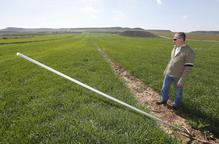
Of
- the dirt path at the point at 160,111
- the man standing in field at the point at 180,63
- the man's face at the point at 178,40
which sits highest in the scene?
the man's face at the point at 178,40

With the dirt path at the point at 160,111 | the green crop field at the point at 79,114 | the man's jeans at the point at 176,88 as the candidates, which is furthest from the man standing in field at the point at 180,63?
the green crop field at the point at 79,114

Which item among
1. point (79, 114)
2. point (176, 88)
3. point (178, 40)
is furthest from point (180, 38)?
point (79, 114)

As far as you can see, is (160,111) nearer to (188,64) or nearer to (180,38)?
(188,64)

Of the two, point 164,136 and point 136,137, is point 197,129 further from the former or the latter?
point 136,137

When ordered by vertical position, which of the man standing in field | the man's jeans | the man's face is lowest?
the man's jeans

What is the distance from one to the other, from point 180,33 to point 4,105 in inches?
226

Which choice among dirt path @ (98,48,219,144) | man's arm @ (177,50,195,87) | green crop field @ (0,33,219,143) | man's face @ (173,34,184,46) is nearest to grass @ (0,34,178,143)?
green crop field @ (0,33,219,143)

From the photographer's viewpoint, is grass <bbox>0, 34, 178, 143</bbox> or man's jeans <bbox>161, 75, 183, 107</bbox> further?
man's jeans <bbox>161, 75, 183, 107</bbox>

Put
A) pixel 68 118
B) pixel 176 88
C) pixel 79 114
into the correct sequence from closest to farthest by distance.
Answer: pixel 68 118 < pixel 79 114 < pixel 176 88

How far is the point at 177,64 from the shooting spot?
5.05 meters

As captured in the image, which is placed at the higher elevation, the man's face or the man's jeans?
the man's face

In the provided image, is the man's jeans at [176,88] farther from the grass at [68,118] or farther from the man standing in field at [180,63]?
the grass at [68,118]

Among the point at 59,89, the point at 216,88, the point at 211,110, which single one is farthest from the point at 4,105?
the point at 216,88

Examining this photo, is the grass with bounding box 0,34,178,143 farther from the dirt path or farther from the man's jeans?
the man's jeans
